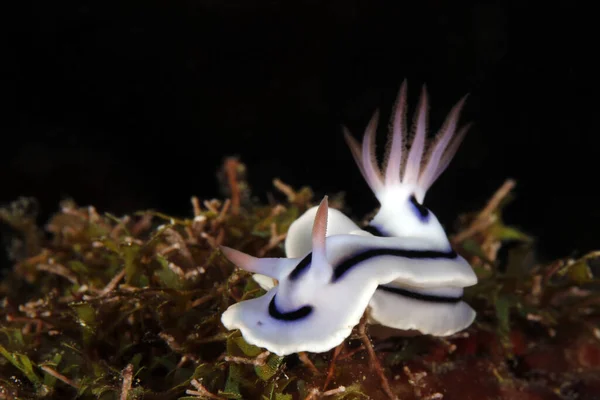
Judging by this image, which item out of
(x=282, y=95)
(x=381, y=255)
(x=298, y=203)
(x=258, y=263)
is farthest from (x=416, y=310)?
(x=282, y=95)

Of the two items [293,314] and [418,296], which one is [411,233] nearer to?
[418,296]

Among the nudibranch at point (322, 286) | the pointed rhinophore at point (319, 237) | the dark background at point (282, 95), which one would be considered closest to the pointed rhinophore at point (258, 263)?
the nudibranch at point (322, 286)

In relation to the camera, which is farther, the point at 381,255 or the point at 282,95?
the point at 282,95

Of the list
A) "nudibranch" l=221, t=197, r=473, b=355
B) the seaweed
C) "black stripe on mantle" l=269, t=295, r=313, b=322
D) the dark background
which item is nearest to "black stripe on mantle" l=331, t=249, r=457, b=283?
"nudibranch" l=221, t=197, r=473, b=355

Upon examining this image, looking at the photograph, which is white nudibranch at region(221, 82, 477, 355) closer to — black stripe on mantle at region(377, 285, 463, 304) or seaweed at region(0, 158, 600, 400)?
black stripe on mantle at region(377, 285, 463, 304)

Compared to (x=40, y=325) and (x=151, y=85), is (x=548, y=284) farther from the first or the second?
(x=151, y=85)

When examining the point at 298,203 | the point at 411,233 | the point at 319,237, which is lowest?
the point at 298,203
